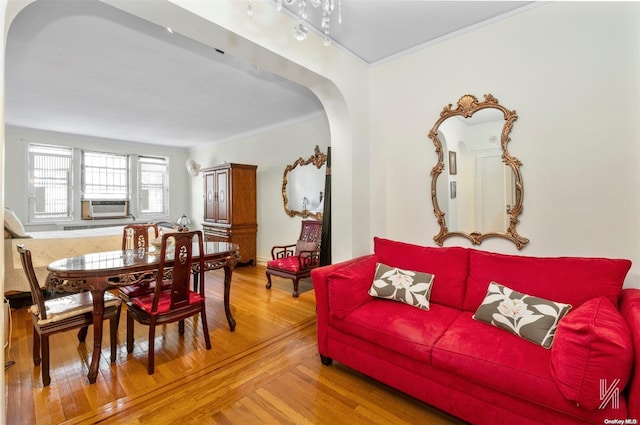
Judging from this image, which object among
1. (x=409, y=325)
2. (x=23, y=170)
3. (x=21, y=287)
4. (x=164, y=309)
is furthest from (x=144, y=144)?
(x=409, y=325)

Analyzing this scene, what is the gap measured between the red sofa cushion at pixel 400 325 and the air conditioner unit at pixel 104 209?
20.3 feet

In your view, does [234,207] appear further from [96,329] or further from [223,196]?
[96,329]

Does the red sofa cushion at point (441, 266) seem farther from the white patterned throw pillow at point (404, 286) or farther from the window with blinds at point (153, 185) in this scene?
the window with blinds at point (153, 185)

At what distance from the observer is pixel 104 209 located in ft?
20.6

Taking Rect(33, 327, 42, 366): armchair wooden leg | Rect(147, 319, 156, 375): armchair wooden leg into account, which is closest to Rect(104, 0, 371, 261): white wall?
Rect(147, 319, 156, 375): armchair wooden leg

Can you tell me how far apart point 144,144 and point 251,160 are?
2.82 meters

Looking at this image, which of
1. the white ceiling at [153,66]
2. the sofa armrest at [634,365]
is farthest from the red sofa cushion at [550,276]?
the white ceiling at [153,66]

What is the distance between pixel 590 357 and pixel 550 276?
2.44 ft

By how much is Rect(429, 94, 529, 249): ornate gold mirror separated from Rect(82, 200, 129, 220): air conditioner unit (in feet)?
21.6

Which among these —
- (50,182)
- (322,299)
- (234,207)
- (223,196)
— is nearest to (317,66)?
(322,299)

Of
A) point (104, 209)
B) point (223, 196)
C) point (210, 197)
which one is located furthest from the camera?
point (104, 209)

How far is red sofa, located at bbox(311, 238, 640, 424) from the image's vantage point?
50.3 inches

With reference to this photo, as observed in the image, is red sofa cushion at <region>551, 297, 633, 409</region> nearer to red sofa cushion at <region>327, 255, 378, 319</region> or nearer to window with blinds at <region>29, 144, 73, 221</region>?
red sofa cushion at <region>327, 255, 378, 319</region>

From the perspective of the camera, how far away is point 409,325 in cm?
189
